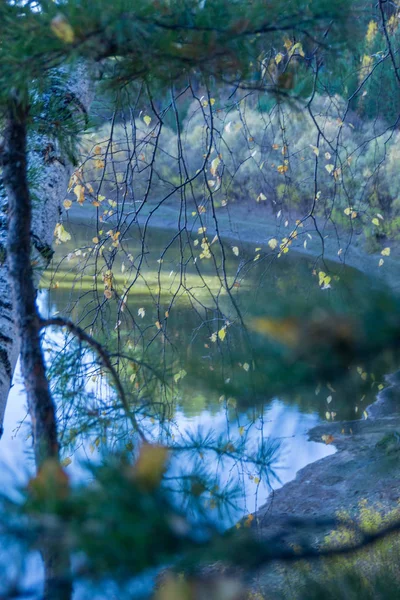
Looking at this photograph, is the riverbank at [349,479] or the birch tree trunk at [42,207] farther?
the riverbank at [349,479]

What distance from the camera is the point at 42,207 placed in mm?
1462

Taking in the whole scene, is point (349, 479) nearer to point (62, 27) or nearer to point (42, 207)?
point (42, 207)

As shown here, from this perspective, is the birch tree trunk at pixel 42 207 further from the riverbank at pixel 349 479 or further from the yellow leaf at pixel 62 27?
the riverbank at pixel 349 479

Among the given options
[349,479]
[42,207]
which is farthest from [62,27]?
[349,479]

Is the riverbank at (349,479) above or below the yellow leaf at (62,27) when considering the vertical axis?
above

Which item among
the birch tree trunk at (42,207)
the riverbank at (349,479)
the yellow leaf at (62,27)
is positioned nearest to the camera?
the yellow leaf at (62,27)

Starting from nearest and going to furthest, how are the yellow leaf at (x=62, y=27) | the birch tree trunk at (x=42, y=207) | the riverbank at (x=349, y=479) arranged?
the yellow leaf at (x=62, y=27) → the birch tree trunk at (x=42, y=207) → the riverbank at (x=349, y=479)

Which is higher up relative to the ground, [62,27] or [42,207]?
[42,207]

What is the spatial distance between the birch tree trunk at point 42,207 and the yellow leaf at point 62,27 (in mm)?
513

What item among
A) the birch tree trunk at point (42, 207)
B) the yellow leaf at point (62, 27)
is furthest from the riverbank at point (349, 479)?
the yellow leaf at point (62, 27)

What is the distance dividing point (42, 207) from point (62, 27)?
2.61 feet

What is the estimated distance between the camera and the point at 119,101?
1113mm

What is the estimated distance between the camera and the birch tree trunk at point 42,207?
125 centimetres

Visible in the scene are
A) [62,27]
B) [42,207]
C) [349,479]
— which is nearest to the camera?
[62,27]
